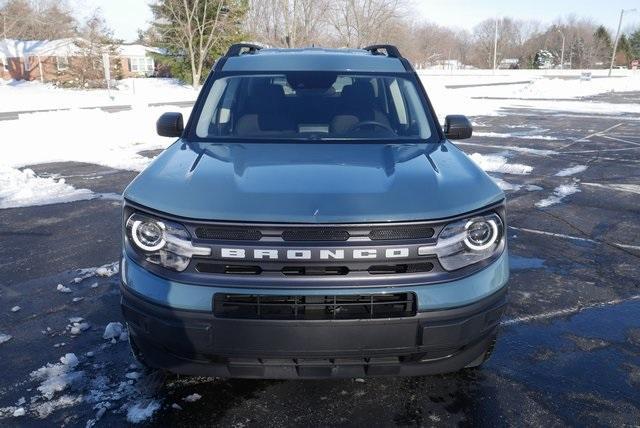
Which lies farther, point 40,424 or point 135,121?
point 135,121

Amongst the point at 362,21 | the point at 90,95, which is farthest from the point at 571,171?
the point at 362,21

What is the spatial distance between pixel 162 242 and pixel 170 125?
1.67 m

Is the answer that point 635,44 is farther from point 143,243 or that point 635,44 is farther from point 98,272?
point 143,243

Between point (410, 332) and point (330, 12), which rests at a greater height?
Answer: point (330, 12)

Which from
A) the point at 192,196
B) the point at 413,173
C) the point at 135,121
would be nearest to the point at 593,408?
the point at 413,173

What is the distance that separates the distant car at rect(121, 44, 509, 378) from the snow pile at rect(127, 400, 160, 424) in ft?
0.91

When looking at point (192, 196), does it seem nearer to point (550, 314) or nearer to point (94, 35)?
point (550, 314)

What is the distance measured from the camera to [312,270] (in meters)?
2.41

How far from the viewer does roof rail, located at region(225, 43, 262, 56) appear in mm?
4551

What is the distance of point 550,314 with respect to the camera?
409cm

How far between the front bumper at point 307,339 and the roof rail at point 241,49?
2.51 m

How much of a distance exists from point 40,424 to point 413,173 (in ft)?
7.55

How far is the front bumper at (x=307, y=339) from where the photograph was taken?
2387 millimetres

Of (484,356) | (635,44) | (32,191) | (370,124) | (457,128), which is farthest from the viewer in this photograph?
(635,44)
